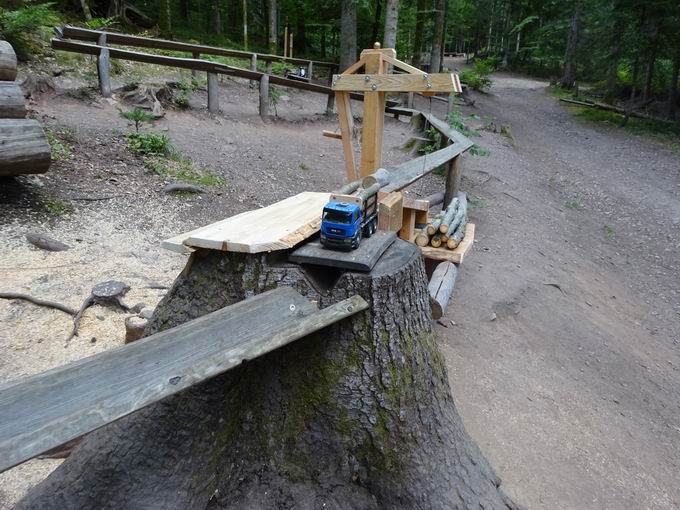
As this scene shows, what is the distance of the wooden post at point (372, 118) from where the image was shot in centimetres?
498

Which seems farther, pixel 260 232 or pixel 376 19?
pixel 376 19

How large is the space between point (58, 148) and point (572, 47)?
98.8ft

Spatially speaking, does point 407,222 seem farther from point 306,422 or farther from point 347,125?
point 306,422

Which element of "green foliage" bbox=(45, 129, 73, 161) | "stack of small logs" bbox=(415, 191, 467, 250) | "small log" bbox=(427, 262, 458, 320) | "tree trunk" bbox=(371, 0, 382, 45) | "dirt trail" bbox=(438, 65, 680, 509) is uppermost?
"tree trunk" bbox=(371, 0, 382, 45)

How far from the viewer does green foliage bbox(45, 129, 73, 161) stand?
22.8ft

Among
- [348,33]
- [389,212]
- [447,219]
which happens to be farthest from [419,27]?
[389,212]

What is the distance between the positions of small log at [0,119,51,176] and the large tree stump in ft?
14.3

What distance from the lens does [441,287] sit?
4.68 meters


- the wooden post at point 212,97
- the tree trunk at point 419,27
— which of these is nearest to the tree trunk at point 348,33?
the tree trunk at point 419,27

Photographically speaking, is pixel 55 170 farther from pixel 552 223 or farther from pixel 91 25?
pixel 91 25

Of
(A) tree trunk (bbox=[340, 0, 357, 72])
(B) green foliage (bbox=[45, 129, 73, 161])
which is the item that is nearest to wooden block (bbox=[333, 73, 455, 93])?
(B) green foliage (bbox=[45, 129, 73, 161])

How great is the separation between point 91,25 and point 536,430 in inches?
601

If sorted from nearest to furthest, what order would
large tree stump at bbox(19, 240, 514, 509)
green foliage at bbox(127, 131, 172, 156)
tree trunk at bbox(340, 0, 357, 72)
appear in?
large tree stump at bbox(19, 240, 514, 509) < green foliage at bbox(127, 131, 172, 156) < tree trunk at bbox(340, 0, 357, 72)

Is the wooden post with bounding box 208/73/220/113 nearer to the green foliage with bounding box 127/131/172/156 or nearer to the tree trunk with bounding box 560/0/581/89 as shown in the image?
the green foliage with bounding box 127/131/172/156
